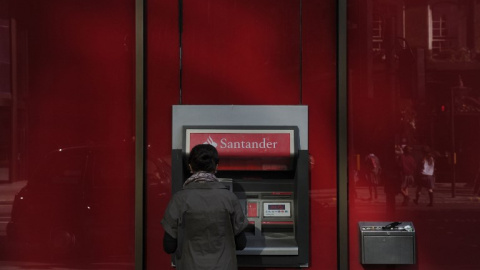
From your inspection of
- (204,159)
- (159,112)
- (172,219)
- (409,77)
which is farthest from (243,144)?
(409,77)

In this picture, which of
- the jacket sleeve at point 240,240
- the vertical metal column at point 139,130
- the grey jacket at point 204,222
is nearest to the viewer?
the grey jacket at point 204,222

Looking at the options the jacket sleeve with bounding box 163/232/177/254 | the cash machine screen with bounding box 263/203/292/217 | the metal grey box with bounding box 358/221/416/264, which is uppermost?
the cash machine screen with bounding box 263/203/292/217

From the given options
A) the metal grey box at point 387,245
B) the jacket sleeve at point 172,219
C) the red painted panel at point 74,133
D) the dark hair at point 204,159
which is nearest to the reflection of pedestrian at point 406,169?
the metal grey box at point 387,245

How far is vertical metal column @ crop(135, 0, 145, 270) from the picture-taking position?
16.6 feet

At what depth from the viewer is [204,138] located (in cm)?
478

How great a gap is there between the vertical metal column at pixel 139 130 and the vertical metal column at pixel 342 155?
1.43 meters

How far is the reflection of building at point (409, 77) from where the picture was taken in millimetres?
5125

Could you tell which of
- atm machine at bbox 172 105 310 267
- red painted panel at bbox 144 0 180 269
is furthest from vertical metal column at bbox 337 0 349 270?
red painted panel at bbox 144 0 180 269

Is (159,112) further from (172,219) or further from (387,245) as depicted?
(387,245)

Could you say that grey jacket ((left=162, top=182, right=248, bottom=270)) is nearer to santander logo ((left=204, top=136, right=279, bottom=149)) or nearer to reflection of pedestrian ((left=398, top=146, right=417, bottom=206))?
santander logo ((left=204, top=136, right=279, bottom=149))

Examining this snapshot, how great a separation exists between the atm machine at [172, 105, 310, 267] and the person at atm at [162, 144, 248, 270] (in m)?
0.58

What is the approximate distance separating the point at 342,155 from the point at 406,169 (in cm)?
49

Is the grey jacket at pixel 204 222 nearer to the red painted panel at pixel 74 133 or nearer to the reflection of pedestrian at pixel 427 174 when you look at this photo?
the red painted panel at pixel 74 133

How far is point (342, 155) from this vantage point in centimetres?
507
